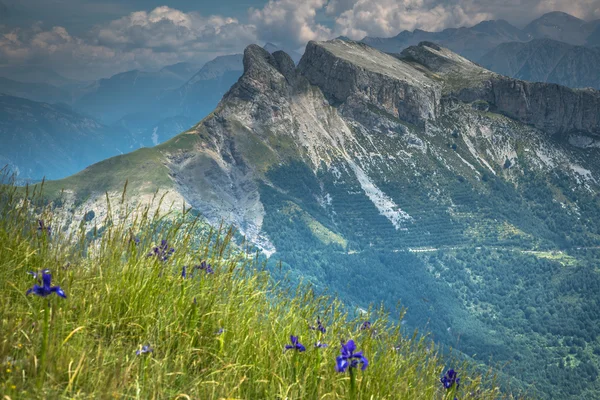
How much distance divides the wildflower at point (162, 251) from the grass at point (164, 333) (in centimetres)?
11

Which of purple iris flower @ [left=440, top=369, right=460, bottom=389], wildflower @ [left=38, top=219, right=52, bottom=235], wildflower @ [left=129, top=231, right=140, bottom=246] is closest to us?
purple iris flower @ [left=440, top=369, right=460, bottom=389]

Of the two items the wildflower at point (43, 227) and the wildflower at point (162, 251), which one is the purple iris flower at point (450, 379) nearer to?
the wildflower at point (162, 251)

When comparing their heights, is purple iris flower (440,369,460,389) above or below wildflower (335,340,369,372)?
below

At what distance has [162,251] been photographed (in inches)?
250

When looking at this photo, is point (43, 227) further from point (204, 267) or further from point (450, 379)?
point (450, 379)

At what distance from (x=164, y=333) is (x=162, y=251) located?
1.73 meters

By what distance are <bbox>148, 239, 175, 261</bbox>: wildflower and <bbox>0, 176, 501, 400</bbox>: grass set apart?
115 millimetres

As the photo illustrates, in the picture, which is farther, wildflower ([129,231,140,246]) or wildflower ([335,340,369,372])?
wildflower ([129,231,140,246])

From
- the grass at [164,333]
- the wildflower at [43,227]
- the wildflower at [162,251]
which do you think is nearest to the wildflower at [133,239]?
the grass at [164,333]

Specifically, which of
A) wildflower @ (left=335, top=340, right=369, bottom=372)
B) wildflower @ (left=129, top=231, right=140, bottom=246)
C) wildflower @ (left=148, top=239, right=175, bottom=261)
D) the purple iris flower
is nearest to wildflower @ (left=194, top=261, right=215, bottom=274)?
wildflower @ (left=148, top=239, right=175, bottom=261)

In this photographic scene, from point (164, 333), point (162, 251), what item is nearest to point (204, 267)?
point (162, 251)

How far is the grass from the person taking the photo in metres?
3.76

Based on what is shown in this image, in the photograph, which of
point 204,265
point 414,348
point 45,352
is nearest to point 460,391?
point 414,348

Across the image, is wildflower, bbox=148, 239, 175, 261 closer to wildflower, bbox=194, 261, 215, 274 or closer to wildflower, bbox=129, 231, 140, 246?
wildflower, bbox=129, 231, 140, 246
